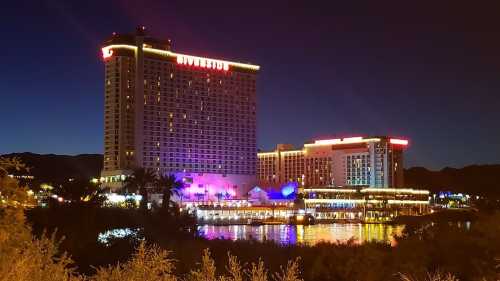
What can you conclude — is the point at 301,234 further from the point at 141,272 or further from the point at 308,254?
the point at 141,272

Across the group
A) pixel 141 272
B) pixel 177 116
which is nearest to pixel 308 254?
pixel 141 272

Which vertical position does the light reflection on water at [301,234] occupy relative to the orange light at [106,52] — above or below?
below

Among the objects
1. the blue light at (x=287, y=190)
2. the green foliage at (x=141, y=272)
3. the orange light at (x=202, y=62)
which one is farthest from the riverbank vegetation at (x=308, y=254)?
the blue light at (x=287, y=190)

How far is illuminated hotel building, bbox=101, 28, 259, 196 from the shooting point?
151m

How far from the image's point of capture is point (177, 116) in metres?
157

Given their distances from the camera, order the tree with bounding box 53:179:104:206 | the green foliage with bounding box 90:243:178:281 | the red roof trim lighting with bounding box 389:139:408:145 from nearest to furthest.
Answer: the green foliage with bounding box 90:243:178:281
the tree with bounding box 53:179:104:206
the red roof trim lighting with bounding box 389:139:408:145

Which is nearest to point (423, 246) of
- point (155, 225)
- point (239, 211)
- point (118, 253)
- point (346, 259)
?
point (346, 259)

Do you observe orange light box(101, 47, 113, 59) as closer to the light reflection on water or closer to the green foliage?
the light reflection on water

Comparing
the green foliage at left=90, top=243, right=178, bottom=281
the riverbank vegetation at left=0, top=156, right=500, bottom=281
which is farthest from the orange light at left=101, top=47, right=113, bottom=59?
the green foliage at left=90, top=243, right=178, bottom=281

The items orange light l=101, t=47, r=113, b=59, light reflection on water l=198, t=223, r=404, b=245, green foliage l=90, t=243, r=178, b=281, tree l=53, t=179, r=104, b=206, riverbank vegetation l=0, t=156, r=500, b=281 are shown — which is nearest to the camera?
green foliage l=90, t=243, r=178, b=281

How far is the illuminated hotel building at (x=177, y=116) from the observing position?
5960 inches

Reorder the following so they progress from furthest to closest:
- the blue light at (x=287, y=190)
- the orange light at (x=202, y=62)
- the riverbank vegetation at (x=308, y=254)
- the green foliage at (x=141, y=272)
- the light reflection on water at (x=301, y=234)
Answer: the blue light at (x=287, y=190), the orange light at (x=202, y=62), the light reflection on water at (x=301, y=234), the riverbank vegetation at (x=308, y=254), the green foliage at (x=141, y=272)

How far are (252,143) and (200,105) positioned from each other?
1827cm

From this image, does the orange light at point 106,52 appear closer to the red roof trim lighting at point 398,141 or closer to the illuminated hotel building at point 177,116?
the illuminated hotel building at point 177,116
